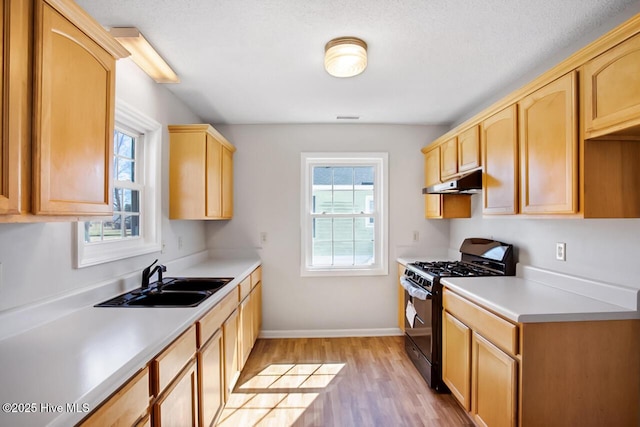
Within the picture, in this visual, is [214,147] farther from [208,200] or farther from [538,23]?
[538,23]

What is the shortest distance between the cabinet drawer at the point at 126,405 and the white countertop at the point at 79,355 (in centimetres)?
3

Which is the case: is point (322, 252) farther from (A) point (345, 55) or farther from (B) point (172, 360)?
(B) point (172, 360)

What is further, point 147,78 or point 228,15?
point 147,78

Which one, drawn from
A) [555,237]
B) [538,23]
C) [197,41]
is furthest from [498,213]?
[197,41]

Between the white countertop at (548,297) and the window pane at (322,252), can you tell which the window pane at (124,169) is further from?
the white countertop at (548,297)

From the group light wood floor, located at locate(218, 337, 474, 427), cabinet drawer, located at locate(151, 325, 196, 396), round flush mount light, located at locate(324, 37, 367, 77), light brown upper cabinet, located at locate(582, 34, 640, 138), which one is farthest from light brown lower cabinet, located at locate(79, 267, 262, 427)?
light brown upper cabinet, located at locate(582, 34, 640, 138)

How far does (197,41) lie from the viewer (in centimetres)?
185

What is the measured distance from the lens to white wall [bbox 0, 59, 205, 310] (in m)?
1.23

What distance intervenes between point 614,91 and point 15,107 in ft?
7.44

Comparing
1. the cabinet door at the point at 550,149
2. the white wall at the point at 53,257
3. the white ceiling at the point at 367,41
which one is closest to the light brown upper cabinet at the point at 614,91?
the cabinet door at the point at 550,149

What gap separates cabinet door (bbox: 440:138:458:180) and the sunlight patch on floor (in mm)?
2091

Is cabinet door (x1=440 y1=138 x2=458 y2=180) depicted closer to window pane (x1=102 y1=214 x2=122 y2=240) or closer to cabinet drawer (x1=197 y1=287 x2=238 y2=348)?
cabinet drawer (x1=197 y1=287 x2=238 y2=348)

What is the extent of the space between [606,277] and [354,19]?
198cm

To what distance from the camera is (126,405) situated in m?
0.99
